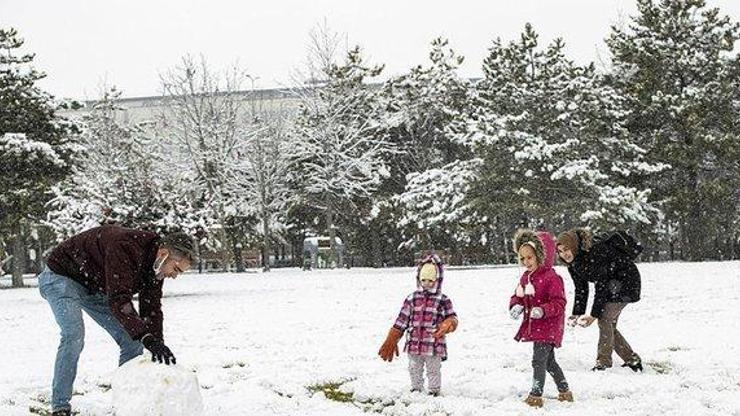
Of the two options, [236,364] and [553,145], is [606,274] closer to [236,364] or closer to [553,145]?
[236,364]

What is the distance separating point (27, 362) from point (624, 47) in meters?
26.5

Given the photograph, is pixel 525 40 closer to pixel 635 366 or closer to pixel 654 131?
pixel 654 131

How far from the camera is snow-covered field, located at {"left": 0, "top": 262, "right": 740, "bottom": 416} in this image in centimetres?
703

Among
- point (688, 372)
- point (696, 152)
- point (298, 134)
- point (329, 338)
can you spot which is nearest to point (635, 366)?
point (688, 372)

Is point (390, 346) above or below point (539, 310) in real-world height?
below

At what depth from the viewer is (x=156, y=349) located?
5465 mm

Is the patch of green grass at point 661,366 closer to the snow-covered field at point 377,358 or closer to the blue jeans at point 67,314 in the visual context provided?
the snow-covered field at point 377,358

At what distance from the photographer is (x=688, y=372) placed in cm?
823

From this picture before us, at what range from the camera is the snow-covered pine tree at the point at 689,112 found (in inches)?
1128

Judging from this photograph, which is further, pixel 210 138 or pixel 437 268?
pixel 210 138

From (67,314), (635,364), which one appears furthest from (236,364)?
(635,364)

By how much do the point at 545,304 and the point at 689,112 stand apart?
2409cm

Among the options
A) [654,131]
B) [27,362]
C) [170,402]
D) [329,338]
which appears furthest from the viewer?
[654,131]

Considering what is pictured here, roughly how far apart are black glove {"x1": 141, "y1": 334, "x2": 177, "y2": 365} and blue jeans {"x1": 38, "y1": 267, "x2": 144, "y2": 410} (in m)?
0.45
